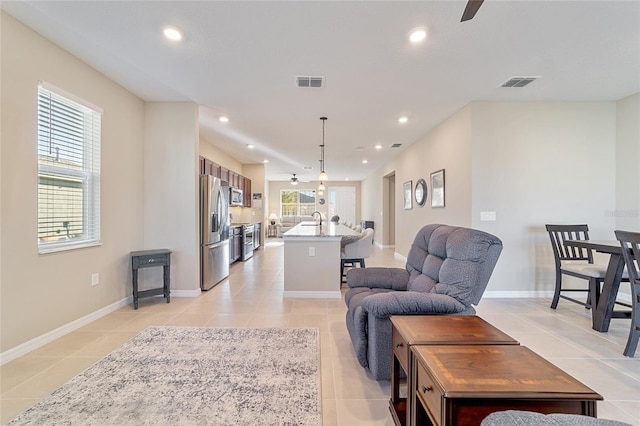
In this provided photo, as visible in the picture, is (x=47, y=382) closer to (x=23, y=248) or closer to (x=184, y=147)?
(x=23, y=248)

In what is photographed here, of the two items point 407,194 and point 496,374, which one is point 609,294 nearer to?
point 496,374

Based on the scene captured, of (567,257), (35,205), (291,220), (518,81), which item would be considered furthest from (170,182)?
(291,220)

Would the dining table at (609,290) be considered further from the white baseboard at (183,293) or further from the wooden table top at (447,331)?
the white baseboard at (183,293)

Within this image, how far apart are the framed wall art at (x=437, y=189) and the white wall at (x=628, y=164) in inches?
87.1

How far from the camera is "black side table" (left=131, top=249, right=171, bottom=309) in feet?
11.5

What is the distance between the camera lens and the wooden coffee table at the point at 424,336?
137cm

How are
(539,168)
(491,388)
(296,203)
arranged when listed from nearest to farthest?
(491,388) < (539,168) < (296,203)

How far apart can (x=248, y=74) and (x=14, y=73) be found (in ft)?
6.34

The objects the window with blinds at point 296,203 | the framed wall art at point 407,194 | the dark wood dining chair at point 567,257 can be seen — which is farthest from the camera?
the window with blinds at point 296,203

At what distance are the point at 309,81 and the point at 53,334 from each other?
11.9 feet

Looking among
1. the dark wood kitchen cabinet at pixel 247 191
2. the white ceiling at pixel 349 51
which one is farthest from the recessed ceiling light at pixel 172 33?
the dark wood kitchen cabinet at pixel 247 191

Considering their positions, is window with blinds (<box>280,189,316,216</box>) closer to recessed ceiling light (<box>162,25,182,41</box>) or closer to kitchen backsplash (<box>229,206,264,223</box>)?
kitchen backsplash (<box>229,206,264,223</box>)

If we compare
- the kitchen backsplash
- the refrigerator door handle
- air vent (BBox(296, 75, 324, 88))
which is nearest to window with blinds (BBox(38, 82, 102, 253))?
the refrigerator door handle

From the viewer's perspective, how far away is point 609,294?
2797mm
